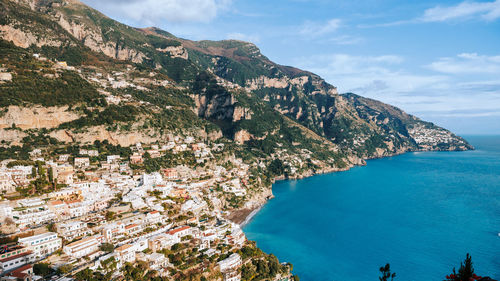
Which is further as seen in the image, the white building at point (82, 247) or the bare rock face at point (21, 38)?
the bare rock face at point (21, 38)

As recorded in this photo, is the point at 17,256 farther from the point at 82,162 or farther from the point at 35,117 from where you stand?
the point at 35,117

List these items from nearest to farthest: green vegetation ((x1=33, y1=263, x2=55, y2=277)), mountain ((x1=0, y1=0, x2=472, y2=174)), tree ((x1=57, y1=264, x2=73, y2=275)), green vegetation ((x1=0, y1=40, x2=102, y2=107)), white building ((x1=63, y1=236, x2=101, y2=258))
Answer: green vegetation ((x1=33, y1=263, x2=55, y2=277))
tree ((x1=57, y1=264, x2=73, y2=275))
white building ((x1=63, y1=236, x2=101, y2=258))
green vegetation ((x1=0, y1=40, x2=102, y2=107))
mountain ((x1=0, y1=0, x2=472, y2=174))

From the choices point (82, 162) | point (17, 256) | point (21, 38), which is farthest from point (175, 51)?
point (17, 256)

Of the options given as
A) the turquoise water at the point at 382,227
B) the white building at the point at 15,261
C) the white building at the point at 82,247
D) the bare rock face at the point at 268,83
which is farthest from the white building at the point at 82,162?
the bare rock face at the point at 268,83

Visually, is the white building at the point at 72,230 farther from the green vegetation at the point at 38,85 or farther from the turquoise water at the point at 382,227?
the green vegetation at the point at 38,85

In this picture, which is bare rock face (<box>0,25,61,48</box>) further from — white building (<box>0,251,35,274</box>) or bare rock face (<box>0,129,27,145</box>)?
white building (<box>0,251,35,274</box>)

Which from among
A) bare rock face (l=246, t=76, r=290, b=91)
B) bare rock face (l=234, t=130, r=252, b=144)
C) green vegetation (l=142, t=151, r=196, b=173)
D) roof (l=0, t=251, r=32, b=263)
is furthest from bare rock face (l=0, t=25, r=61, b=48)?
bare rock face (l=246, t=76, r=290, b=91)
